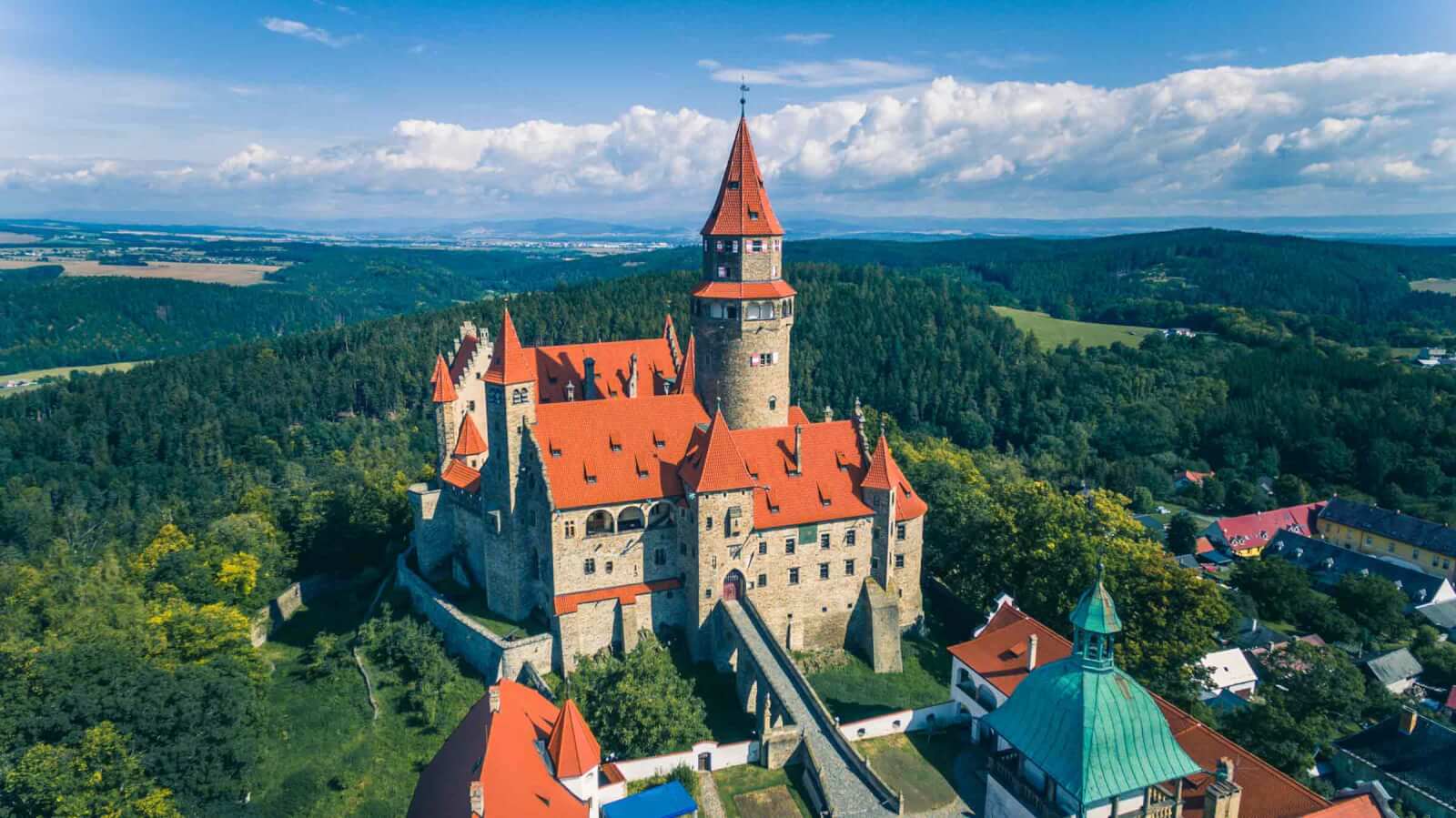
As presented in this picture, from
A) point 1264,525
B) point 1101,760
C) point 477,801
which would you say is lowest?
point 1264,525

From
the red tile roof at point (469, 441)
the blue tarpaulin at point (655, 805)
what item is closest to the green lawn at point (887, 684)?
the blue tarpaulin at point (655, 805)

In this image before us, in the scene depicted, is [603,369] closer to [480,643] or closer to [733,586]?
A: [733,586]

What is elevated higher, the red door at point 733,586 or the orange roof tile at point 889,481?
the orange roof tile at point 889,481

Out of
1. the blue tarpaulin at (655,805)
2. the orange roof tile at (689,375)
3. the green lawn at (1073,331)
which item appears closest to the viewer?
the blue tarpaulin at (655,805)

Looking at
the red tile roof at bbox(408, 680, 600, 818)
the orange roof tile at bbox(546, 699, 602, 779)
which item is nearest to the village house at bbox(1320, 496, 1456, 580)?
the orange roof tile at bbox(546, 699, 602, 779)

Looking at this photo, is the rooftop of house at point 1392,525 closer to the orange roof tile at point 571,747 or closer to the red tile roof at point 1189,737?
the red tile roof at point 1189,737

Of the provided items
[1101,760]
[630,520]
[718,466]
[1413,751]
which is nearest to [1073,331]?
[1413,751]
